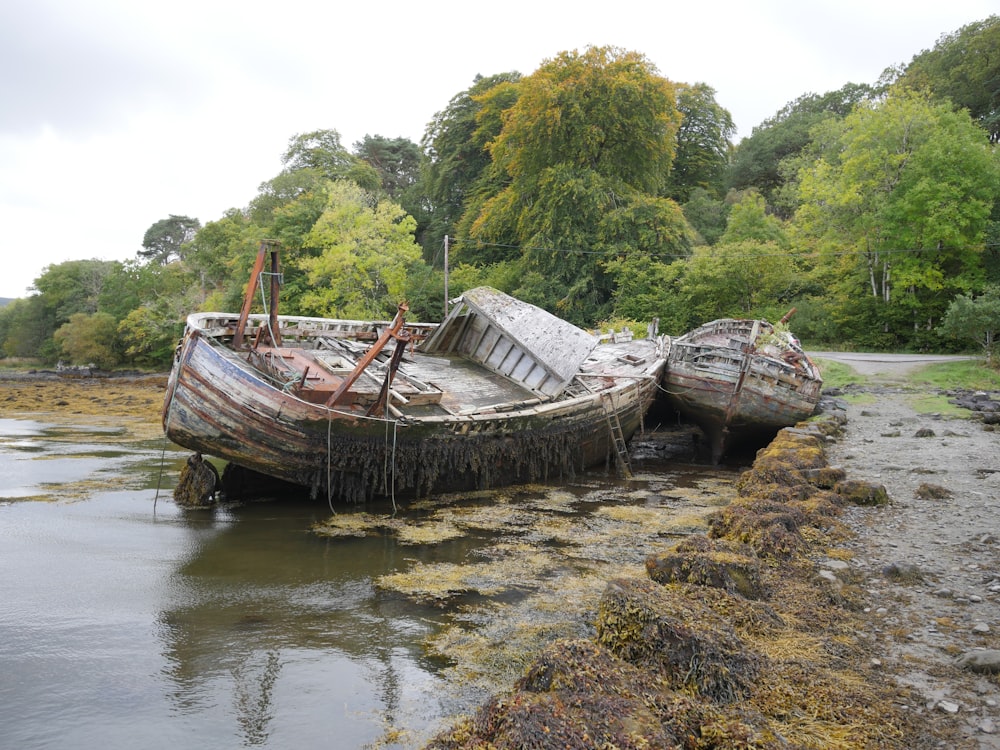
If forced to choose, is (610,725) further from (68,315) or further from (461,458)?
(68,315)

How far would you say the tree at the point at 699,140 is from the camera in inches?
1692

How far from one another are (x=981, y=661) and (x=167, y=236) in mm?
76301

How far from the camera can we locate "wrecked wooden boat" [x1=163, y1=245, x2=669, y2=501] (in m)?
8.78

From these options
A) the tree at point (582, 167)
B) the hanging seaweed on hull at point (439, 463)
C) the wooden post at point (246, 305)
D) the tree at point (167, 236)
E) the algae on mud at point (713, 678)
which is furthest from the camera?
the tree at point (167, 236)

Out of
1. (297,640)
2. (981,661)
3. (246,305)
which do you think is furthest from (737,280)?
(297,640)

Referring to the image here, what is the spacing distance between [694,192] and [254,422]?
120ft

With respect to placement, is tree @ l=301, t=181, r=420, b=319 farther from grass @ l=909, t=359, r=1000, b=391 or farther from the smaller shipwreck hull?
grass @ l=909, t=359, r=1000, b=391

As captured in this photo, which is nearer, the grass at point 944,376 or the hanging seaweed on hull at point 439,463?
the hanging seaweed on hull at point 439,463

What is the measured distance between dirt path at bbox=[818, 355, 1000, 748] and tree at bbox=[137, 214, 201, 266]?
69.9 meters

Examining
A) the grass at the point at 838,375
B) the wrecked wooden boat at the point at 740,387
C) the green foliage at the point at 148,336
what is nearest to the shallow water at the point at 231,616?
the wrecked wooden boat at the point at 740,387

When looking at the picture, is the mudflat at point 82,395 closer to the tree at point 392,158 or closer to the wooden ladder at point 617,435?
the wooden ladder at point 617,435

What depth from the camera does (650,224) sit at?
1187 inches

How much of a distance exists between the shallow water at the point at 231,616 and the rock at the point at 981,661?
9.67ft

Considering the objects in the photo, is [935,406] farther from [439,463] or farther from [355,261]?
[355,261]
